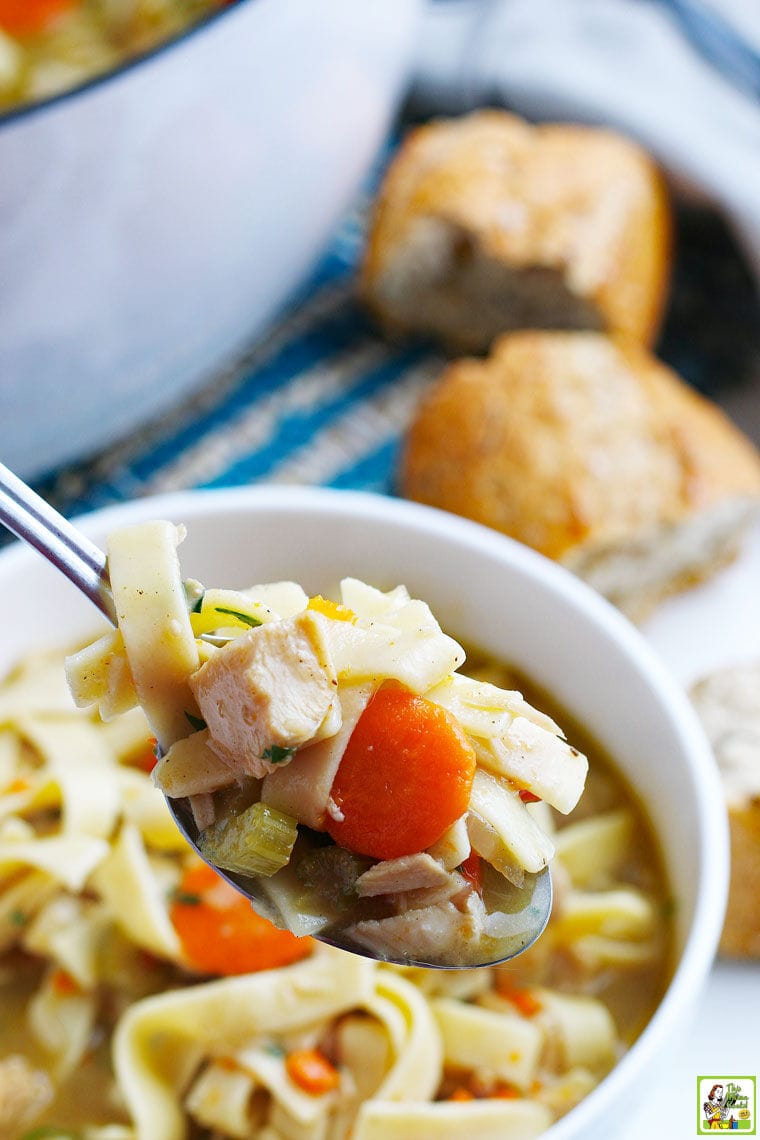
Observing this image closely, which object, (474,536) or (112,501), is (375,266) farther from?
(474,536)

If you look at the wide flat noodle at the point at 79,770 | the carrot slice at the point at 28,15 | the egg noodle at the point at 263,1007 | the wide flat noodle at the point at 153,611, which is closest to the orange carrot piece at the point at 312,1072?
the egg noodle at the point at 263,1007

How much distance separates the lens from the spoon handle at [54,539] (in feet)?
5.99

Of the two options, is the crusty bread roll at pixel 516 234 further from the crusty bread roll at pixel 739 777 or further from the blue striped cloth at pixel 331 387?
the crusty bread roll at pixel 739 777

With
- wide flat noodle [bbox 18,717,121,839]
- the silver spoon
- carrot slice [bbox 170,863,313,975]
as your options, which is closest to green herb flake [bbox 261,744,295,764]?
the silver spoon

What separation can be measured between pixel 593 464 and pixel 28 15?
183 cm

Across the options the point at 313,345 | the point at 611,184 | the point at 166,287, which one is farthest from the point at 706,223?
the point at 166,287

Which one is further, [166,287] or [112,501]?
[112,501]

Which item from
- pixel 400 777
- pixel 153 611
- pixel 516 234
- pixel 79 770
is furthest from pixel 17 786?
pixel 516 234

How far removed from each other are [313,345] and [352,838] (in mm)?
2385

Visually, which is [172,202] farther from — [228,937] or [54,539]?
[228,937]

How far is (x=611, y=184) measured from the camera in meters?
3.79

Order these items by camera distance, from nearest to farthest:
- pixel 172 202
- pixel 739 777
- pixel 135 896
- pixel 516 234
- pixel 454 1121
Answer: pixel 454 1121 → pixel 135 896 → pixel 739 777 → pixel 172 202 → pixel 516 234

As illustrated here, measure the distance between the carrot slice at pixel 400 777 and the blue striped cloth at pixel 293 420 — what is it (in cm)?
185

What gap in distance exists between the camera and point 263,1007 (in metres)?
2.46
